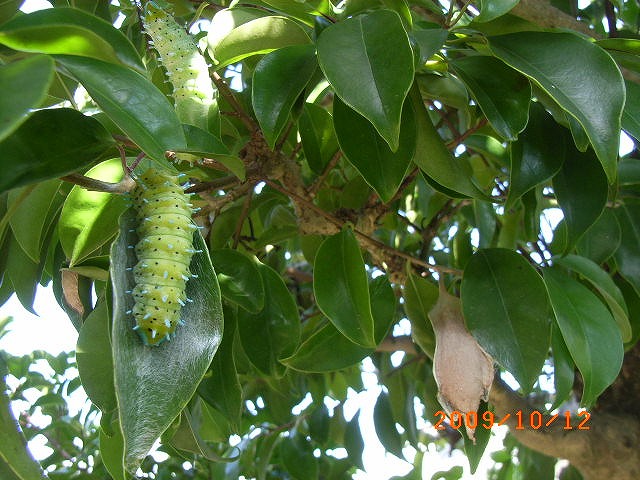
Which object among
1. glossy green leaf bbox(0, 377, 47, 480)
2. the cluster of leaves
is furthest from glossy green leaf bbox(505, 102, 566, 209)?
glossy green leaf bbox(0, 377, 47, 480)

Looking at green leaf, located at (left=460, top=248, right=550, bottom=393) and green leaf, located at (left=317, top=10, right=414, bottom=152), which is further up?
green leaf, located at (left=317, top=10, right=414, bottom=152)

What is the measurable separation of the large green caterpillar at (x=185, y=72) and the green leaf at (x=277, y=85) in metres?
0.08

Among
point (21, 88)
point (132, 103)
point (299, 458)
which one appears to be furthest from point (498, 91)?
point (299, 458)

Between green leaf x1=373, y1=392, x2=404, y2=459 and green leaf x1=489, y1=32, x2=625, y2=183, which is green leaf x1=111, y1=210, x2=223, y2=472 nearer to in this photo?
green leaf x1=489, y1=32, x2=625, y2=183

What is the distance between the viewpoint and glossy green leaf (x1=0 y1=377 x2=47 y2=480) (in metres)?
0.60

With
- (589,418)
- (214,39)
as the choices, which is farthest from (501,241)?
(214,39)

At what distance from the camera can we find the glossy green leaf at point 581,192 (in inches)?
34.1

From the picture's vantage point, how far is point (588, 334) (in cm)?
88

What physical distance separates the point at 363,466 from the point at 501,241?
60 cm

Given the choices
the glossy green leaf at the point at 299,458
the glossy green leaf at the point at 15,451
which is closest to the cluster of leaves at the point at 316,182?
the glossy green leaf at the point at 15,451

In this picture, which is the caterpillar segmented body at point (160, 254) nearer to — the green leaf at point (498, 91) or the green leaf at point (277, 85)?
the green leaf at point (277, 85)

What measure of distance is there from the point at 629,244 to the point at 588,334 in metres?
0.30

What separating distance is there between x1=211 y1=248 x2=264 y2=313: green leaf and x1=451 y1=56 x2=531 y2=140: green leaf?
1.16 feet

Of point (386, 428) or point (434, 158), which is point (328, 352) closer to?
point (434, 158)
